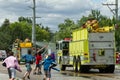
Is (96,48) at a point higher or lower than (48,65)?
higher

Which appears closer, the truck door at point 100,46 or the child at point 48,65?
the child at point 48,65

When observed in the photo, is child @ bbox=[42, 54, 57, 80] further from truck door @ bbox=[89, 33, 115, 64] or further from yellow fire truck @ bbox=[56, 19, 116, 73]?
truck door @ bbox=[89, 33, 115, 64]

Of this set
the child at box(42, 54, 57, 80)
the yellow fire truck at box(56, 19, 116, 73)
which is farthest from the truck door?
the child at box(42, 54, 57, 80)

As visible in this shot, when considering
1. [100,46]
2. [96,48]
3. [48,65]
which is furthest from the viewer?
[100,46]

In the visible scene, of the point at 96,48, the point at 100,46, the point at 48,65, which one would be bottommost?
the point at 48,65

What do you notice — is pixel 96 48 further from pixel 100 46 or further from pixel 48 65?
pixel 48 65

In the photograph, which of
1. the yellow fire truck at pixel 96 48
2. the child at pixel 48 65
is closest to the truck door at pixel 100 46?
the yellow fire truck at pixel 96 48

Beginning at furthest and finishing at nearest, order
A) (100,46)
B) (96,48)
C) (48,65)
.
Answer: (100,46), (96,48), (48,65)

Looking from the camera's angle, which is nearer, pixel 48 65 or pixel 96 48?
pixel 48 65

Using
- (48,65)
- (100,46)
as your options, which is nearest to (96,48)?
(100,46)

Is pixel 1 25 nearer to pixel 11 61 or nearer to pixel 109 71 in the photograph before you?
pixel 109 71

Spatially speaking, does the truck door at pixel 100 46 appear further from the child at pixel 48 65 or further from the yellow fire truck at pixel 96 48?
the child at pixel 48 65

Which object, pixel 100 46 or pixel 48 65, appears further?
pixel 100 46

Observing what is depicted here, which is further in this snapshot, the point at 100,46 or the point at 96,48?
the point at 100,46
